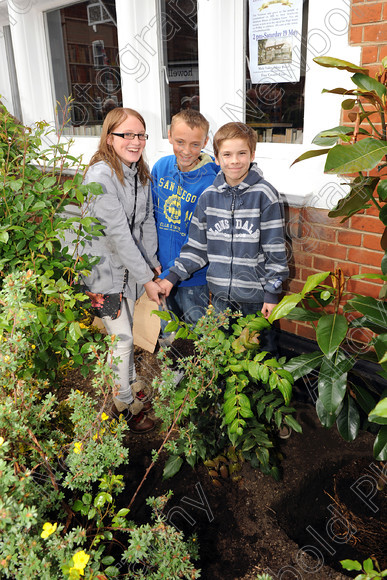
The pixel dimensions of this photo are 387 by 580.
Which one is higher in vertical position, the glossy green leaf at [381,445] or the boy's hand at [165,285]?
the boy's hand at [165,285]

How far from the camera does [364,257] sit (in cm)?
258

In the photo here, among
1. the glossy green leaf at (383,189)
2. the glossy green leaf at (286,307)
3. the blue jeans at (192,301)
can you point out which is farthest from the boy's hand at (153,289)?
the glossy green leaf at (383,189)

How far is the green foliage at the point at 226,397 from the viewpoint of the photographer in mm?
1930

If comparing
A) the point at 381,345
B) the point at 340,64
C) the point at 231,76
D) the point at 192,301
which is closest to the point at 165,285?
the point at 192,301

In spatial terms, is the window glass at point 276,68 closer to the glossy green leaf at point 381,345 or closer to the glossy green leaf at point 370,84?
the glossy green leaf at point 370,84

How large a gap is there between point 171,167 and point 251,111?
897 mm

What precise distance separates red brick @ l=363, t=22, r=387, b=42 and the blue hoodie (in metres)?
0.97

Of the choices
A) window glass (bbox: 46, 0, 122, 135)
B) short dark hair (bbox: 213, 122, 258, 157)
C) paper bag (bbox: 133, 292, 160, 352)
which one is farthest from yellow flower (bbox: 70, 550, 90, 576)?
window glass (bbox: 46, 0, 122, 135)

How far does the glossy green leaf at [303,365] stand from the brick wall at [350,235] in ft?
2.70

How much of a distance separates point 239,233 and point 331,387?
2.96 ft

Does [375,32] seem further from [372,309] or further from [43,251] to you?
[43,251]

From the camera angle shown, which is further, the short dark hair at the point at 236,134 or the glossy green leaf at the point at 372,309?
the short dark hair at the point at 236,134

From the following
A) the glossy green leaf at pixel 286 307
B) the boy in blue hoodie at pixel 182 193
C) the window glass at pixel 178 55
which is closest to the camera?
the glossy green leaf at pixel 286 307

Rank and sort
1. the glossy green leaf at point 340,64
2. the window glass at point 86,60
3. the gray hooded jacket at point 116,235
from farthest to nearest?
the window glass at point 86,60, the gray hooded jacket at point 116,235, the glossy green leaf at point 340,64
